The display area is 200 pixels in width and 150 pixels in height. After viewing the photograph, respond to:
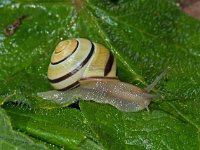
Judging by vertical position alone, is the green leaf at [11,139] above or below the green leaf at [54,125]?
above

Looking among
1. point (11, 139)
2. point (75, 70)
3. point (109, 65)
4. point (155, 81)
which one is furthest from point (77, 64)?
point (11, 139)

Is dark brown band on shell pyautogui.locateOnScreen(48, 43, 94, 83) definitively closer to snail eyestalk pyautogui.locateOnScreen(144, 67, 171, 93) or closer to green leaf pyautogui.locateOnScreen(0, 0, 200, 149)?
green leaf pyautogui.locateOnScreen(0, 0, 200, 149)

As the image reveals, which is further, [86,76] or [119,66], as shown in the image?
[119,66]

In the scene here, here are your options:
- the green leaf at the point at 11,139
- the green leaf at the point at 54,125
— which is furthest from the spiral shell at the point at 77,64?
the green leaf at the point at 11,139

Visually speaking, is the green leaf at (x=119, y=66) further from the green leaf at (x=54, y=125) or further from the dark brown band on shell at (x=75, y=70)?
the dark brown band on shell at (x=75, y=70)

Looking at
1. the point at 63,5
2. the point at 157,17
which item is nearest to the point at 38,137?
the point at 63,5

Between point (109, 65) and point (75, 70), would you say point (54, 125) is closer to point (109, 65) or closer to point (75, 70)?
point (75, 70)
